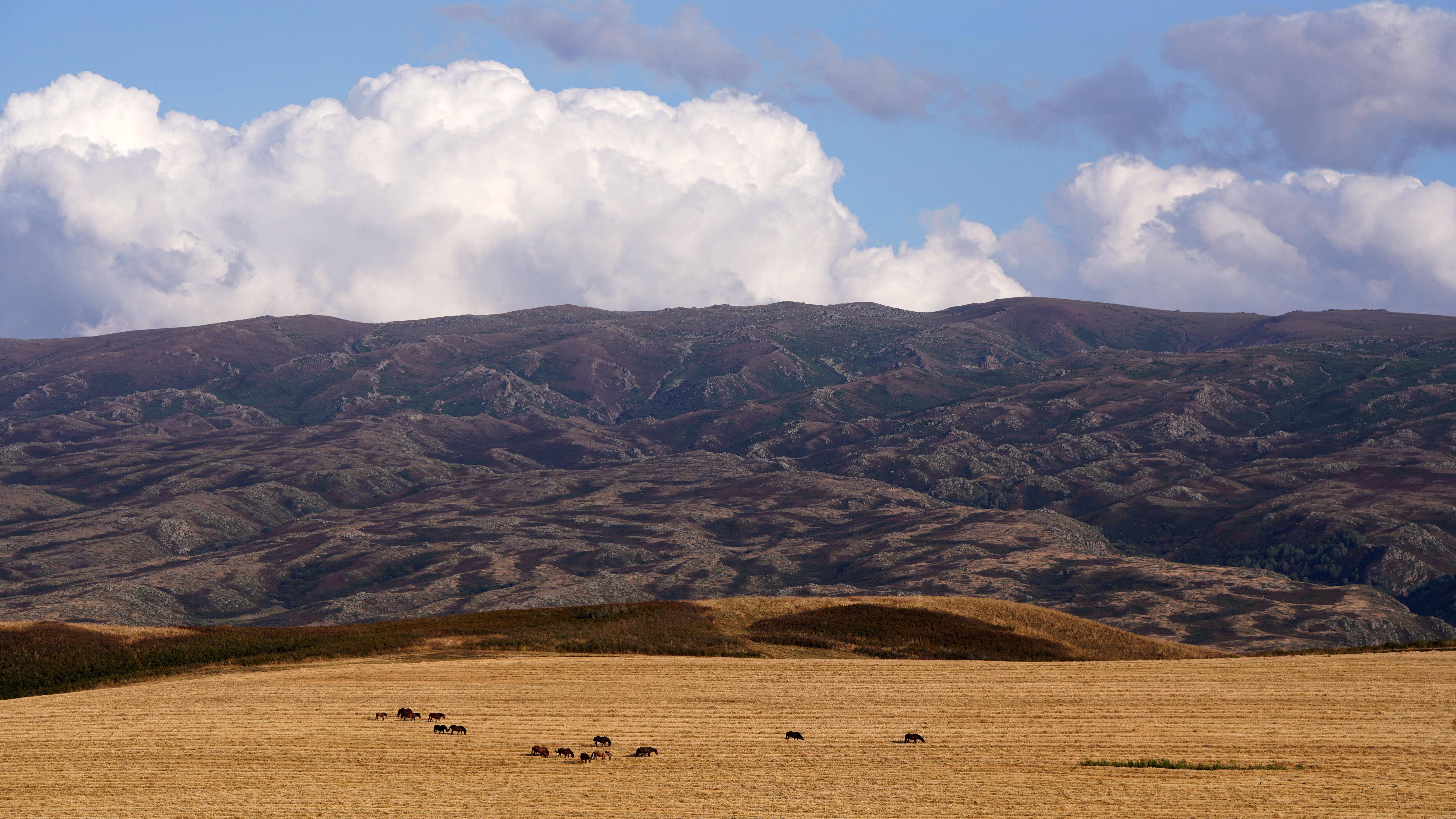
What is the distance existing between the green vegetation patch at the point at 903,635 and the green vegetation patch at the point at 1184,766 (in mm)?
36822

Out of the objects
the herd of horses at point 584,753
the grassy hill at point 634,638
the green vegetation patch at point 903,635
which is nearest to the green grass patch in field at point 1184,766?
the herd of horses at point 584,753

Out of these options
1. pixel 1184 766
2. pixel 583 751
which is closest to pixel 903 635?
pixel 1184 766

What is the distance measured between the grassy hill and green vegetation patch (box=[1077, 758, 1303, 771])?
3498cm

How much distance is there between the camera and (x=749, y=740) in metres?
48.5

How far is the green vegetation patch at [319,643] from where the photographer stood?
74125 mm

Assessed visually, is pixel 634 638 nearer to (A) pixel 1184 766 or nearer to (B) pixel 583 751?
(B) pixel 583 751

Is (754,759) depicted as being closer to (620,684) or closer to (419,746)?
(419,746)

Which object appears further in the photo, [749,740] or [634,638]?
[634,638]

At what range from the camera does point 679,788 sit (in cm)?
3900

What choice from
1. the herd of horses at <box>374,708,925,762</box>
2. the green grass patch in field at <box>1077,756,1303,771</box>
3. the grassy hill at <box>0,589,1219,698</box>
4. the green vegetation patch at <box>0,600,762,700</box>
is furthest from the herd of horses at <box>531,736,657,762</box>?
the grassy hill at <box>0,589,1219,698</box>

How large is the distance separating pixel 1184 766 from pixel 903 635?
46765mm

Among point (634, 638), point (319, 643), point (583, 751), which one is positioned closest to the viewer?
point (583, 751)

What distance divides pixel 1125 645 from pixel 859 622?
2187 centimetres

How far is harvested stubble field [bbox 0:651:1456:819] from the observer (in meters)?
37.1
